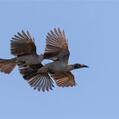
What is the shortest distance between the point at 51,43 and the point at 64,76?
1.09m

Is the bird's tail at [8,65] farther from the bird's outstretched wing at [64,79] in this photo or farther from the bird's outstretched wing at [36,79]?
the bird's outstretched wing at [64,79]

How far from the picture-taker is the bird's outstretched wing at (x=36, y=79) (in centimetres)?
3328

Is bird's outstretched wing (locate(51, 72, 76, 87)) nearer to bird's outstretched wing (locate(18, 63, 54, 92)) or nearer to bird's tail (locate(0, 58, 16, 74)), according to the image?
bird's outstretched wing (locate(18, 63, 54, 92))

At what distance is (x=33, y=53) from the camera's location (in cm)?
3325

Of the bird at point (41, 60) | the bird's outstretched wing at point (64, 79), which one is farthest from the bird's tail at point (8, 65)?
the bird's outstretched wing at point (64, 79)

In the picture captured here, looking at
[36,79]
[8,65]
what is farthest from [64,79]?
[8,65]

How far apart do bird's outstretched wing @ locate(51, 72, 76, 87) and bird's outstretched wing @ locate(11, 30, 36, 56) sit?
1.10 meters

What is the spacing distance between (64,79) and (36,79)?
3.01ft

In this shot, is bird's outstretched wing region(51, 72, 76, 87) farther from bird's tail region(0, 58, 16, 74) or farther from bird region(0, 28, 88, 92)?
bird's tail region(0, 58, 16, 74)

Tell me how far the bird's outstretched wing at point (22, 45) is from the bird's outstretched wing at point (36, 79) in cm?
42

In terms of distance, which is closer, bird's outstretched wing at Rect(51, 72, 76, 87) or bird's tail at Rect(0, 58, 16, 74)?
bird's tail at Rect(0, 58, 16, 74)

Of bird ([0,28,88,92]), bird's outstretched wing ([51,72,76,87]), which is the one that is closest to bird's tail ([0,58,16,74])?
bird ([0,28,88,92])

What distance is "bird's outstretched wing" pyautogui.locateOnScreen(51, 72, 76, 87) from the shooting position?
33.6 meters

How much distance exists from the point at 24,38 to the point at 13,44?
53 cm
